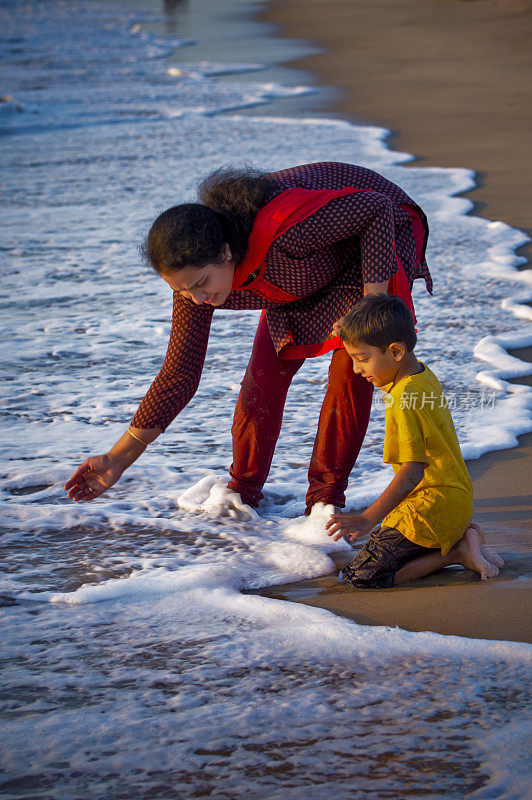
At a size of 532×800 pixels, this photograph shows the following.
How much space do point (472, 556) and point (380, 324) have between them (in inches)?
29.7

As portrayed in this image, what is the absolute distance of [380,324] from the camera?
2.44m

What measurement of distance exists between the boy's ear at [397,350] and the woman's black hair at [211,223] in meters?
0.54

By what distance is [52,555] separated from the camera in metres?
3.02

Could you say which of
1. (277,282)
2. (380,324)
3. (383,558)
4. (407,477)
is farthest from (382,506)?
(277,282)

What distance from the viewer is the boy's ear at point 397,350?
2471 mm

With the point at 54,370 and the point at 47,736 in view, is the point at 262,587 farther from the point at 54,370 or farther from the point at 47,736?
the point at 54,370

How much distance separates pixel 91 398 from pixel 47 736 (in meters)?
2.65

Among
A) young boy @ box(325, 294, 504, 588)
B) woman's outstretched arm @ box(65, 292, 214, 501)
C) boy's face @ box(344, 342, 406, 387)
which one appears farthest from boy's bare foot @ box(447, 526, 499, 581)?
woman's outstretched arm @ box(65, 292, 214, 501)

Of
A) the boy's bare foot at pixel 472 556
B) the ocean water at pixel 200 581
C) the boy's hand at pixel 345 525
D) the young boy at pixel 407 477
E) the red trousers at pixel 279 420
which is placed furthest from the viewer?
the red trousers at pixel 279 420

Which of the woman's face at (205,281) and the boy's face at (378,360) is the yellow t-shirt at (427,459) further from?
the woman's face at (205,281)

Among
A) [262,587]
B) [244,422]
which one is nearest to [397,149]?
[244,422]

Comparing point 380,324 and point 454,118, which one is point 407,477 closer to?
point 380,324

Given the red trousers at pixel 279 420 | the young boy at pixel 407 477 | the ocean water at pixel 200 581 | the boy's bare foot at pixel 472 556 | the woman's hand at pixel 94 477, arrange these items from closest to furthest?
the ocean water at pixel 200 581, the young boy at pixel 407 477, the boy's bare foot at pixel 472 556, the woman's hand at pixel 94 477, the red trousers at pixel 279 420

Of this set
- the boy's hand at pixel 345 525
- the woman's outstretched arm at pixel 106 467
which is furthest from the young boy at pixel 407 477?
the woman's outstretched arm at pixel 106 467
